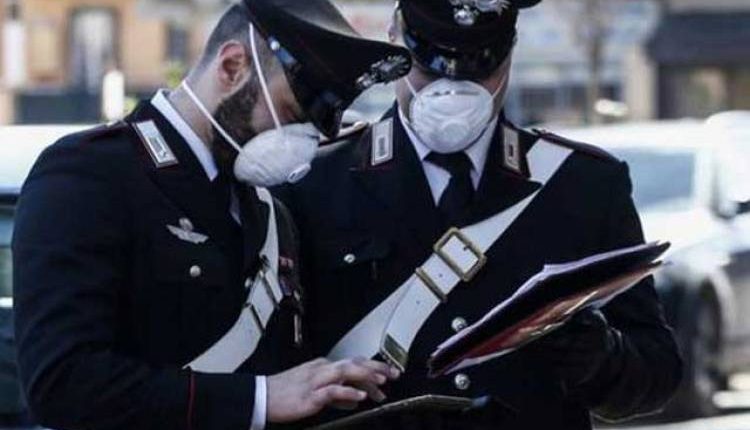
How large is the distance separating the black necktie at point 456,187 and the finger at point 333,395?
2.20 feet

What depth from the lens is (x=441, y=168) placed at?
14.1ft

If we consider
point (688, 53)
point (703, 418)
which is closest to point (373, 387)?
point (703, 418)

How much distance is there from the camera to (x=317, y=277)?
4.20m

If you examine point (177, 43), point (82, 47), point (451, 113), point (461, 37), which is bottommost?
point (82, 47)

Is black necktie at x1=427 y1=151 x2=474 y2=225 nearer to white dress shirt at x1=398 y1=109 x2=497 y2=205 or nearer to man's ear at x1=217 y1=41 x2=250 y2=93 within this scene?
white dress shirt at x1=398 y1=109 x2=497 y2=205

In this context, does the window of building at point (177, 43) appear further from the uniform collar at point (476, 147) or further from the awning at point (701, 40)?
the uniform collar at point (476, 147)

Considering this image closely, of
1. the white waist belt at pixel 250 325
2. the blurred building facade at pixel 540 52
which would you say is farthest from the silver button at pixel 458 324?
the blurred building facade at pixel 540 52

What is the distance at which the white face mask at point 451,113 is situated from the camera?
414 centimetres

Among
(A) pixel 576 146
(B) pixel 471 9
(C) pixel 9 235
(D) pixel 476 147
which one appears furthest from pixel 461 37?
(C) pixel 9 235

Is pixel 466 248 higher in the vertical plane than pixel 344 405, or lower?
higher

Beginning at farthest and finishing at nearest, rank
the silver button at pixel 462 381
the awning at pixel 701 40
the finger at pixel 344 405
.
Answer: the awning at pixel 701 40, the silver button at pixel 462 381, the finger at pixel 344 405

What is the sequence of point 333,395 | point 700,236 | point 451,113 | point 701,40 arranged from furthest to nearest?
point 701,40 → point 700,236 → point 451,113 → point 333,395

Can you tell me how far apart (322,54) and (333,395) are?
587mm

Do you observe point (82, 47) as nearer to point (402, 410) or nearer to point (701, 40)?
point (701, 40)
